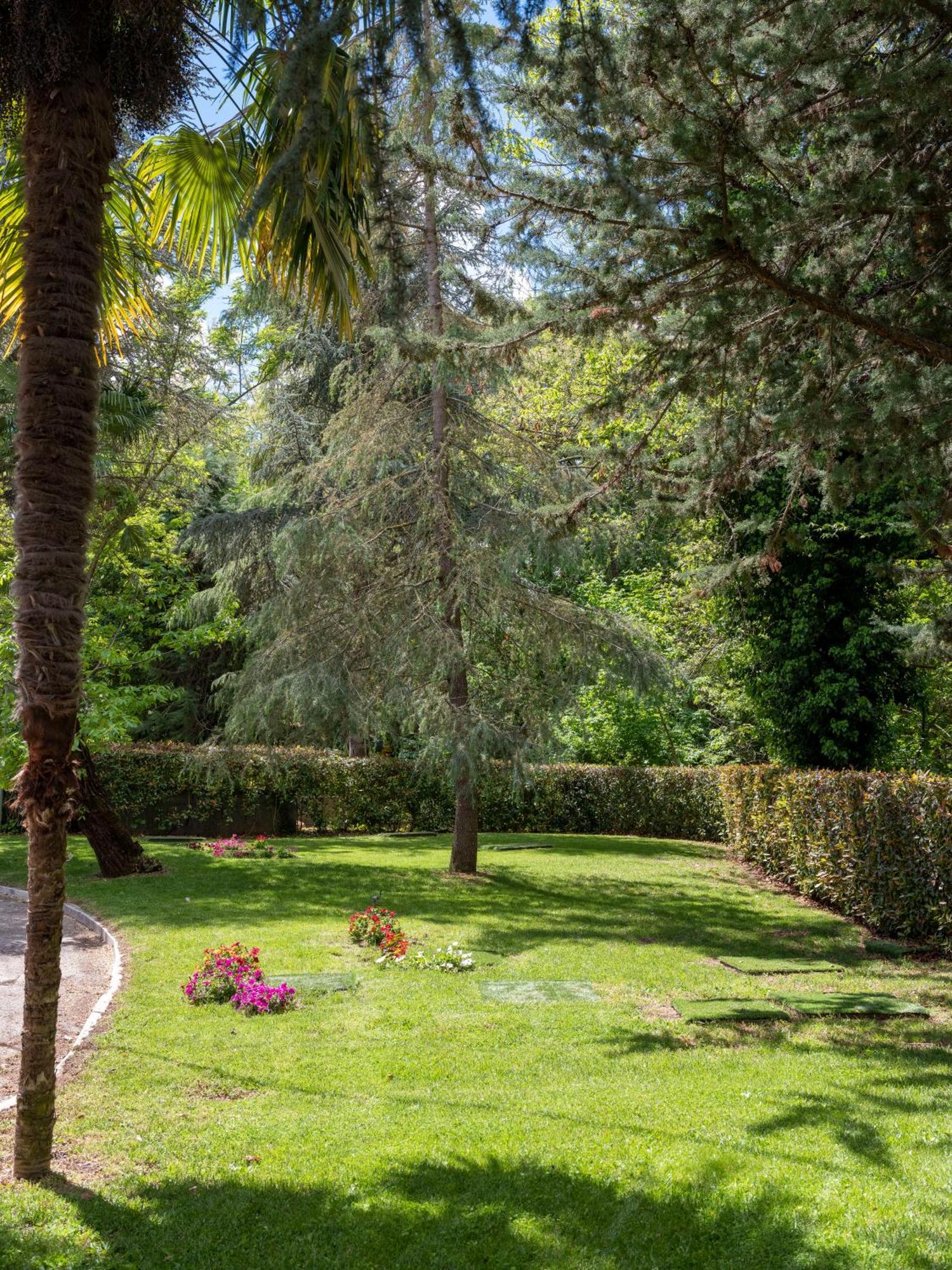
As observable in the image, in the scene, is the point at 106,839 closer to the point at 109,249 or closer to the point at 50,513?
the point at 109,249

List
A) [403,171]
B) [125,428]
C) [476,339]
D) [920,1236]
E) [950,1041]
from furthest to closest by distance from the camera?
1. [125,428]
2. [403,171]
3. [476,339]
4. [950,1041]
5. [920,1236]

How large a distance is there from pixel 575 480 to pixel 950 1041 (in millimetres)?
9074

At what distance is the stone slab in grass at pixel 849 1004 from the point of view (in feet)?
25.0

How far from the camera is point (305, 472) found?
48.1ft

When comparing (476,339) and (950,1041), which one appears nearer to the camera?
(950,1041)

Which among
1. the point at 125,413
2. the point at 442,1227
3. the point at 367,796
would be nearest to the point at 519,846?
the point at 367,796

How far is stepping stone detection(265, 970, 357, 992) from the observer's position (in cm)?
807

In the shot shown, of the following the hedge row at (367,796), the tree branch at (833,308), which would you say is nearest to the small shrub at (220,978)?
the tree branch at (833,308)

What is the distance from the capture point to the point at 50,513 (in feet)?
14.3

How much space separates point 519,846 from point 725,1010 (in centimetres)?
1155

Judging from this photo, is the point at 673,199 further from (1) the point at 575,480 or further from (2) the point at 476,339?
(1) the point at 575,480

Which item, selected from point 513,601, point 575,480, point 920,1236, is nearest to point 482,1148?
point 920,1236

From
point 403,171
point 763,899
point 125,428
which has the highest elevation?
point 403,171

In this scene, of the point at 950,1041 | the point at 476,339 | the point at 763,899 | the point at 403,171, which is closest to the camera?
the point at 950,1041
